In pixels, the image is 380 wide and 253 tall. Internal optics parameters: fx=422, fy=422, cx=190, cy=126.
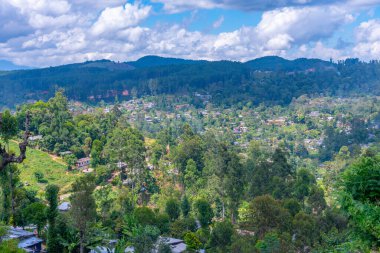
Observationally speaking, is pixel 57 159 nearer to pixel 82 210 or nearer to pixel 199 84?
pixel 82 210

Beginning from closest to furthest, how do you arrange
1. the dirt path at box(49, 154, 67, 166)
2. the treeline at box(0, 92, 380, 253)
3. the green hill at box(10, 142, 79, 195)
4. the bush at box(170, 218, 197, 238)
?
the treeline at box(0, 92, 380, 253), the bush at box(170, 218, 197, 238), the green hill at box(10, 142, 79, 195), the dirt path at box(49, 154, 67, 166)

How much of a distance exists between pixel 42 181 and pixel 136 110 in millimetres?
65934

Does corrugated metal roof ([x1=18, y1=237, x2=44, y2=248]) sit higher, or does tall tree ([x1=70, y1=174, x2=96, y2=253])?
tall tree ([x1=70, y1=174, x2=96, y2=253])

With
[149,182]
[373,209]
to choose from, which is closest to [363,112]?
[149,182]

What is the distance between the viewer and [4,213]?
2222cm

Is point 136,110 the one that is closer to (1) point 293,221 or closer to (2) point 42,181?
(2) point 42,181

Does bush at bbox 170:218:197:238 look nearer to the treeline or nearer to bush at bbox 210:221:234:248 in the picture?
the treeline

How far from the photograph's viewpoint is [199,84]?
132625 mm

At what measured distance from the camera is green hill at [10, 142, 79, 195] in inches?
1407

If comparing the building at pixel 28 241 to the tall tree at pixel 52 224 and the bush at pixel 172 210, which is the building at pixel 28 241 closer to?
the tall tree at pixel 52 224

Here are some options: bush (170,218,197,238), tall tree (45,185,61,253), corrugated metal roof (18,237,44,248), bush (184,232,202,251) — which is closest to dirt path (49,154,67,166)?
bush (170,218,197,238)

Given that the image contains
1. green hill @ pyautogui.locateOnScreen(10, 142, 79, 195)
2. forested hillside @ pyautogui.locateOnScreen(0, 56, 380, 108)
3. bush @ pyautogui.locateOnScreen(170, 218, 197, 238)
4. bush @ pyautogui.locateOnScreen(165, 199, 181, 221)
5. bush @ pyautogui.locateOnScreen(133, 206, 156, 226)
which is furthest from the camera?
forested hillside @ pyautogui.locateOnScreen(0, 56, 380, 108)

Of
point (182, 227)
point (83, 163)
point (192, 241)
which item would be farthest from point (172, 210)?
point (83, 163)

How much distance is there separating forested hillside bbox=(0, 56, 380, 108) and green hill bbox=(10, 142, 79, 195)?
71.9 metres
